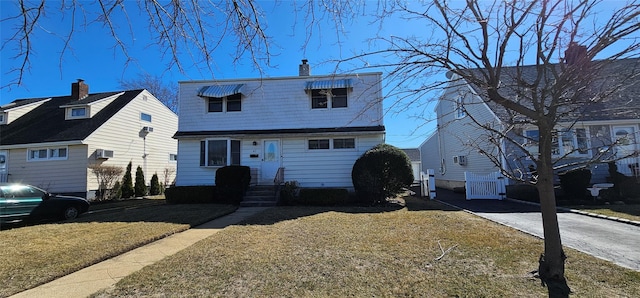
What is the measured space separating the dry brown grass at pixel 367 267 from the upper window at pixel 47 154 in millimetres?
14754

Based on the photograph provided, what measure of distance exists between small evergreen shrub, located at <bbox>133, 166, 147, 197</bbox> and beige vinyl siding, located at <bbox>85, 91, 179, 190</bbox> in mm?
835

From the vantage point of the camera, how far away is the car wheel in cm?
1012

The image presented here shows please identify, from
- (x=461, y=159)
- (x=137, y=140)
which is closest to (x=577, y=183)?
(x=461, y=159)

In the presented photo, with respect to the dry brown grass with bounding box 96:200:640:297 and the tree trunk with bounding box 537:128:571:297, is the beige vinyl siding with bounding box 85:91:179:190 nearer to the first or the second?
the dry brown grass with bounding box 96:200:640:297

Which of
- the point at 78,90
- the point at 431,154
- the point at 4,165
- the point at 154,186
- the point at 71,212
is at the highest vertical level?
the point at 78,90

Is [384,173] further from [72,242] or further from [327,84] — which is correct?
[72,242]

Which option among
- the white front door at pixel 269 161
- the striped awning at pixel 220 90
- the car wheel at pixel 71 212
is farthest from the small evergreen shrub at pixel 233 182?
the car wheel at pixel 71 212

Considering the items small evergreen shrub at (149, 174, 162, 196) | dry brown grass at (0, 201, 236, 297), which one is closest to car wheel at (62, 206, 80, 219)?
dry brown grass at (0, 201, 236, 297)

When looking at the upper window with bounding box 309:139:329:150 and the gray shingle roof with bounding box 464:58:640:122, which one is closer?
the gray shingle roof with bounding box 464:58:640:122

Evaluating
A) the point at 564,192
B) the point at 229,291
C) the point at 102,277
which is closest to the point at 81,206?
the point at 102,277

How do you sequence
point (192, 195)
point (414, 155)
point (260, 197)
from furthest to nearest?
point (414, 155)
point (192, 195)
point (260, 197)

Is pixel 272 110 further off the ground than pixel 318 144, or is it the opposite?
pixel 272 110

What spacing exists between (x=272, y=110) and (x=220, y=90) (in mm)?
2708

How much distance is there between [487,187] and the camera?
44.9 feet
